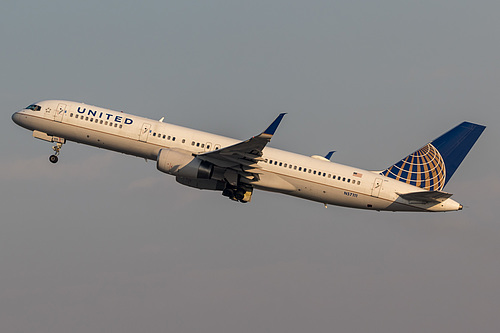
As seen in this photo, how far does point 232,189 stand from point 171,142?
6.47m

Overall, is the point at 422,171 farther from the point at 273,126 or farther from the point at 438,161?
the point at 273,126

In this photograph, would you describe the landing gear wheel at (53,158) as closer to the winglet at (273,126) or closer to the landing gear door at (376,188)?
the winglet at (273,126)

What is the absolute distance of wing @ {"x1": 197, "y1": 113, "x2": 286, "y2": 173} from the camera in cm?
5245

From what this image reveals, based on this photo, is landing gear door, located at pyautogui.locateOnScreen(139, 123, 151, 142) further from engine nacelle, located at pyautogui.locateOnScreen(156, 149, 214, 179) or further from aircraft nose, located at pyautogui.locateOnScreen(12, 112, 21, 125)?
aircraft nose, located at pyautogui.locateOnScreen(12, 112, 21, 125)

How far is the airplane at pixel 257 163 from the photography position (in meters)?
55.8

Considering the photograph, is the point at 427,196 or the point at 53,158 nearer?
the point at 427,196

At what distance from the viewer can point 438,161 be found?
59.8m

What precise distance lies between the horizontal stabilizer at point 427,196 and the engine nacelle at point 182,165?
1642cm

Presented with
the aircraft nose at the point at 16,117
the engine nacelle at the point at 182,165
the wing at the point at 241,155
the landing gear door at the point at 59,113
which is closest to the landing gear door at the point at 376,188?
the wing at the point at 241,155

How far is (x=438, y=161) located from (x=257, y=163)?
1614cm

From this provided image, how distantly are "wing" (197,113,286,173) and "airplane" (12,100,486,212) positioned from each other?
8 centimetres

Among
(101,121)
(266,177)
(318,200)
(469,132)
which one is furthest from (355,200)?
(101,121)

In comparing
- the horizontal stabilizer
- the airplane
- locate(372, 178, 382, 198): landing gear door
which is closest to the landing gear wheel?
the airplane

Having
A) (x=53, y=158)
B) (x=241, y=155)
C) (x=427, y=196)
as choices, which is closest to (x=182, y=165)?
(x=241, y=155)
